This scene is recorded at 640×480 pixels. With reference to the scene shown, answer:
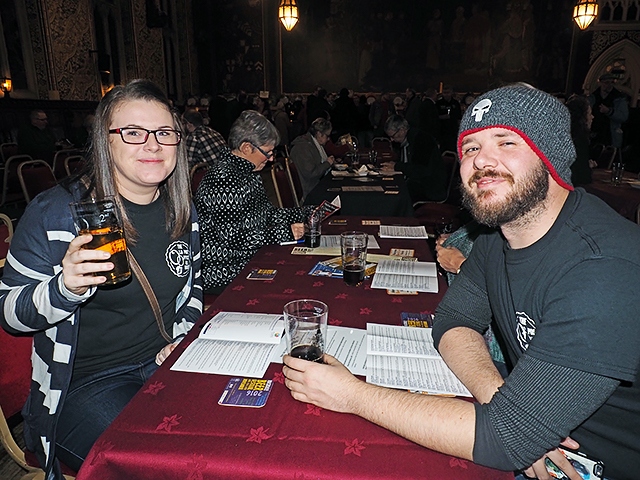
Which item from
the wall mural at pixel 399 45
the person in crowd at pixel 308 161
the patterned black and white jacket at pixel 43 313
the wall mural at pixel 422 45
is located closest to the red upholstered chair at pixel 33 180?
the person in crowd at pixel 308 161

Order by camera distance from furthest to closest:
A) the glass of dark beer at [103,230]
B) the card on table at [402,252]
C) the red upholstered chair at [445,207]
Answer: the red upholstered chair at [445,207] < the card on table at [402,252] < the glass of dark beer at [103,230]

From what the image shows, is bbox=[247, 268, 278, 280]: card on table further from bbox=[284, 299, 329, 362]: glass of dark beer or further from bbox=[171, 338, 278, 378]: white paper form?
bbox=[284, 299, 329, 362]: glass of dark beer

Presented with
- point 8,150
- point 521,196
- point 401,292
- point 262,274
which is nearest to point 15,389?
point 262,274

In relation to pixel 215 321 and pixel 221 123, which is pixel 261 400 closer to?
pixel 215 321

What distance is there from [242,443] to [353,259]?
959 mm

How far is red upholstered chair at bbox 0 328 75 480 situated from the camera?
124 cm

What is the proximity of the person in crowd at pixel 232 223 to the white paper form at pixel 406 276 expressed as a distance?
0.65 meters

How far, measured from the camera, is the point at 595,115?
28.5 ft

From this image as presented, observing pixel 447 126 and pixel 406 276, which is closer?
pixel 406 276

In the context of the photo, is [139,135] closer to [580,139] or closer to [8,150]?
[580,139]

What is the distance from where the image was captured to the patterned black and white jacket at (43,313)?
1.22 metres

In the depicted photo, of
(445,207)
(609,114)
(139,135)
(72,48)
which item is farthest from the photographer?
(72,48)

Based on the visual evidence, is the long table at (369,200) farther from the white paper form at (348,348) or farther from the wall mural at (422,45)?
the wall mural at (422,45)

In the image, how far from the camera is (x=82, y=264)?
108cm
